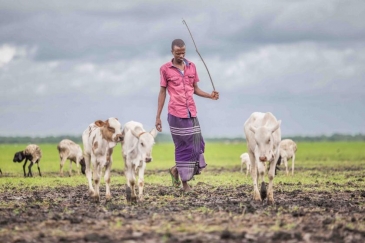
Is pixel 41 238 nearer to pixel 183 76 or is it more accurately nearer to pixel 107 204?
pixel 107 204

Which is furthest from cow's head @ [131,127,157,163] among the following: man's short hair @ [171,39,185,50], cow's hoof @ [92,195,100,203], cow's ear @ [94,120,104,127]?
man's short hair @ [171,39,185,50]

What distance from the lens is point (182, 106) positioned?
1566cm

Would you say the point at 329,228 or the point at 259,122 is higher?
the point at 259,122

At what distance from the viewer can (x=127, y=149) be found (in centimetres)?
1356

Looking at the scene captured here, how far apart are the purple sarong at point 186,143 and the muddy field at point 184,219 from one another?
1.08 meters

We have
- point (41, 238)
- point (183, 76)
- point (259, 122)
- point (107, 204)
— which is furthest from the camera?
point (183, 76)

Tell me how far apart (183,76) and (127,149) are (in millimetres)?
2825

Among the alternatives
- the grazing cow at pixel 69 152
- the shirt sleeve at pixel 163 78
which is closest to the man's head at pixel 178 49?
the shirt sleeve at pixel 163 78

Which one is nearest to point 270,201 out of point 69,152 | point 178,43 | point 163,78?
point 163,78

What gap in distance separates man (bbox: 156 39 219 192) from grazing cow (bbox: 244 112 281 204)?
1.19m

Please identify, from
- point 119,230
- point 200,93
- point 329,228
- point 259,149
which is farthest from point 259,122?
point 119,230

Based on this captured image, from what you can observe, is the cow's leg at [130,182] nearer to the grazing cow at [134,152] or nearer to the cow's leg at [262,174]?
the grazing cow at [134,152]

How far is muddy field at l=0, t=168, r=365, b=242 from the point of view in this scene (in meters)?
9.16

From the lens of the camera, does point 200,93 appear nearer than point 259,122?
No
